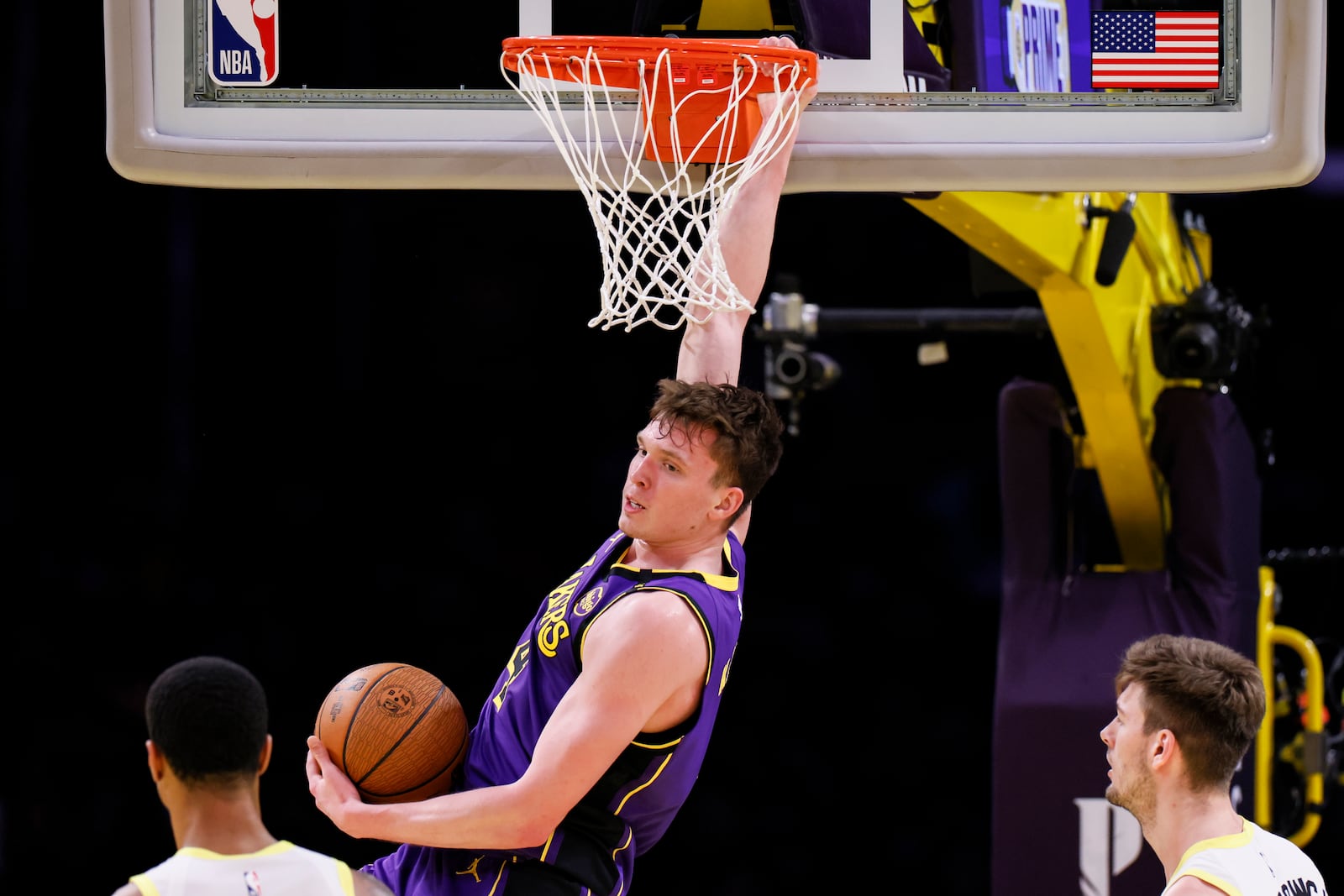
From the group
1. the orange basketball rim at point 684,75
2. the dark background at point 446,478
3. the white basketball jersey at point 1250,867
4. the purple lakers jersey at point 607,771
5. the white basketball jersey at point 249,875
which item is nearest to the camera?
the white basketball jersey at point 249,875

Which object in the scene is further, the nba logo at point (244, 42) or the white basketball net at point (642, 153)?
the nba logo at point (244, 42)

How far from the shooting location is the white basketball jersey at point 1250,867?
2922 mm

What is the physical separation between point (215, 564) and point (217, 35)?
4996 mm

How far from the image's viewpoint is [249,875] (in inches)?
104

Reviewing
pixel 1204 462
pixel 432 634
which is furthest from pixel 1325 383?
pixel 432 634

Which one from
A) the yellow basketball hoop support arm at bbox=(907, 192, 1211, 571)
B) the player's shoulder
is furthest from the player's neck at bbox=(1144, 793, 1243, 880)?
the yellow basketball hoop support arm at bbox=(907, 192, 1211, 571)

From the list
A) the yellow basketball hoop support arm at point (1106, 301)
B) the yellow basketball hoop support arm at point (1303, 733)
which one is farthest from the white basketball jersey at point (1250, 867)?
the yellow basketball hoop support arm at point (1303, 733)

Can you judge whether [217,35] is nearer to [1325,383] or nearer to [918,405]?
[918,405]

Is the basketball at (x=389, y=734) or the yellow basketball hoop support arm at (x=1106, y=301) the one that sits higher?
the yellow basketball hoop support arm at (x=1106, y=301)

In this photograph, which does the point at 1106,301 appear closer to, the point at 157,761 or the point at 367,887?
the point at 367,887

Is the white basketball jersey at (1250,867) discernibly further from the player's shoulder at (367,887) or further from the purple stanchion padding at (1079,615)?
the purple stanchion padding at (1079,615)

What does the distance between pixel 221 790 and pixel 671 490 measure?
1131 millimetres

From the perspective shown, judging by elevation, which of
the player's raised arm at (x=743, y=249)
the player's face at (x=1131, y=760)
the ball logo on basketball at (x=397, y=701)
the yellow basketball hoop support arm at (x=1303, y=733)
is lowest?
the yellow basketball hoop support arm at (x=1303, y=733)

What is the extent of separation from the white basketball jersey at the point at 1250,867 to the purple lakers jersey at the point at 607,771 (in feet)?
3.13
